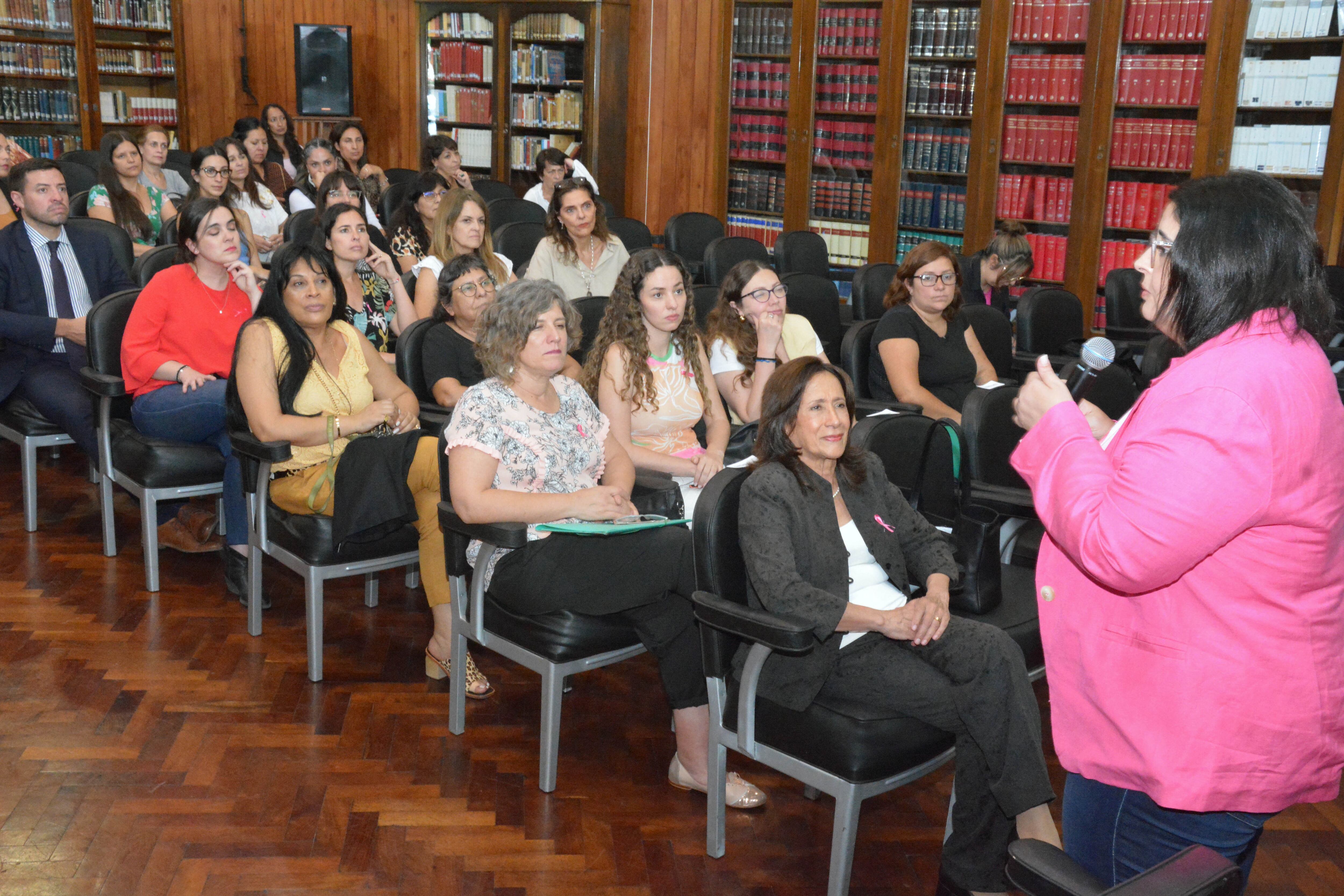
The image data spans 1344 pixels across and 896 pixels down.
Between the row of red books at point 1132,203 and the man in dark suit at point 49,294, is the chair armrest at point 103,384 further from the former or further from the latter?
the row of red books at point 1132,203

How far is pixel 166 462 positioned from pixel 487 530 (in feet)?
5.30

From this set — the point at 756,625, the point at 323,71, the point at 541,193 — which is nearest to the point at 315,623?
the point at 756,625

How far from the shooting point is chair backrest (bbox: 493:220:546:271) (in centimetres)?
615

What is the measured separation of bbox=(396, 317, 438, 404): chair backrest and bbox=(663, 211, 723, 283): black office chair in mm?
3265

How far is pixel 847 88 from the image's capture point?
7883 mm

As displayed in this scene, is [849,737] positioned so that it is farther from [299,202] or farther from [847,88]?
[847,88]

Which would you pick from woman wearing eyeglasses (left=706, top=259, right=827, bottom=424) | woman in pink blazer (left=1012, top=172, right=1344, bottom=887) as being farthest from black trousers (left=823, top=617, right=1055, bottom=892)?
woman wearing eyeglasses (left=706, top=259, right=827, bottom=424)

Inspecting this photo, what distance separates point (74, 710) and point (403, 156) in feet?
26.3

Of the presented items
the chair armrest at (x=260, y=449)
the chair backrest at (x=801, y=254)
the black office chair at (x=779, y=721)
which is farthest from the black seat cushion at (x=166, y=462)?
the chair backrest at (x=801, y=254)

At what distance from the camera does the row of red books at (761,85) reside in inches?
323

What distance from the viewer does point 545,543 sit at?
9.07ft

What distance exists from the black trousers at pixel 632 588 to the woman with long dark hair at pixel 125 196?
4.02m

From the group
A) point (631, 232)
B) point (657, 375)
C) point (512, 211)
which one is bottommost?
point (657, 375)

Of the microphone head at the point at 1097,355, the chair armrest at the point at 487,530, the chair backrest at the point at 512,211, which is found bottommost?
the chair armrest at the point at 487,530
